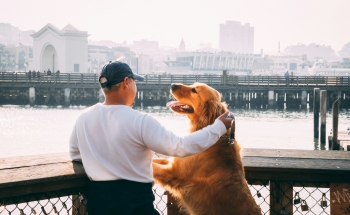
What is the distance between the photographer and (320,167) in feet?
9.84

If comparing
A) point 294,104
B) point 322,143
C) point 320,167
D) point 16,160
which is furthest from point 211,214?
point 294,104

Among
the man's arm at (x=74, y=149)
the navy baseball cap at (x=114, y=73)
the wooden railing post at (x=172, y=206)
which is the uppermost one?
the navy baseball cap at (x=114, y=73)

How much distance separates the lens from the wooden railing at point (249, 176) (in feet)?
8.62

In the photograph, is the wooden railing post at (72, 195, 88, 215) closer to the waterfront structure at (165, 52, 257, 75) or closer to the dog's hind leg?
the dog's hind leg

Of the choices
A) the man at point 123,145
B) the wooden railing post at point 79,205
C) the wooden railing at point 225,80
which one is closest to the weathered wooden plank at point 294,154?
the man at point 123,145

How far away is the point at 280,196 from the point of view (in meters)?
3.17

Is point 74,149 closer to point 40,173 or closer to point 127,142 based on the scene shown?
point 40,173

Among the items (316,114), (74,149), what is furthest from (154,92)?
(74,149)

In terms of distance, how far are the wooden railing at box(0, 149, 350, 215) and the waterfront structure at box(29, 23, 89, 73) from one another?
2787 inches

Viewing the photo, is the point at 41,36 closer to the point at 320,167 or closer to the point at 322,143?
the point at 322,143

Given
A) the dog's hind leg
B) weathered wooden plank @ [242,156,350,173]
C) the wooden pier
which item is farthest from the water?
weathered wooden plank @ [242,156,350,173]

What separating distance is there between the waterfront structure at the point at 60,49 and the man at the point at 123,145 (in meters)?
71.2

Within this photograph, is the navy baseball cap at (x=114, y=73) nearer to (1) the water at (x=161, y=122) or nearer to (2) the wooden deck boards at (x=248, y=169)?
(2) the wooden deck boards at (x=248, y=169)

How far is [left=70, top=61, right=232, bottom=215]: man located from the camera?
254cm
